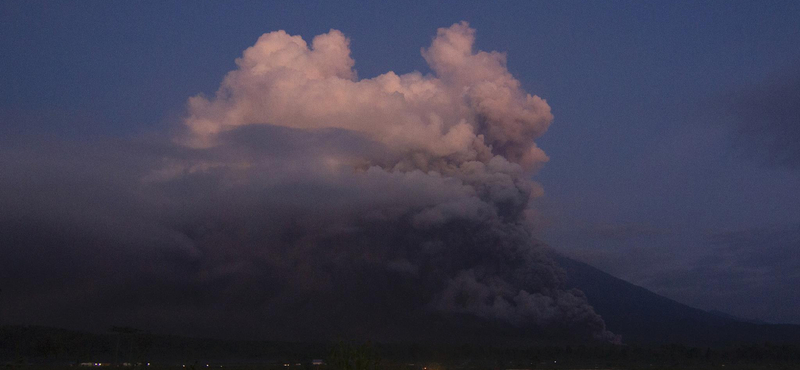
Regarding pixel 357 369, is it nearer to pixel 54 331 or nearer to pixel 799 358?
pixel 799 358

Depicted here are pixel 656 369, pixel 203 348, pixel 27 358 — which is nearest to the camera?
pixel 656 369

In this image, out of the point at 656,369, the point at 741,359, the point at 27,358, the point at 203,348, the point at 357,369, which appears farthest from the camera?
the point at 203,348

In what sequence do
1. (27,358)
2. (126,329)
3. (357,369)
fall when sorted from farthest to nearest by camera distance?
(27,358) < (126,329) < (357,369)

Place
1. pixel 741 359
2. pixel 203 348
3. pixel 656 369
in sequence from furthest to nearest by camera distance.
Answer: pixel 203 348 → pixel 741 359 → pixel 656 369

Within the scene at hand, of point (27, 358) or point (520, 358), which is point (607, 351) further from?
point (27, 358)

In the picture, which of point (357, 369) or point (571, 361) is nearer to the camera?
point (357, 369)

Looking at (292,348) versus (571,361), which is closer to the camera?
(571,361)

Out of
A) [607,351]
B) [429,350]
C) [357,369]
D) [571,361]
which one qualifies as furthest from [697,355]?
[357,369]

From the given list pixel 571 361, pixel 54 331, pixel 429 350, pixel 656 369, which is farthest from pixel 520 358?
pixel 54 331

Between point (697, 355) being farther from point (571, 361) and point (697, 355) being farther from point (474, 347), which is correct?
point (474, 347)
